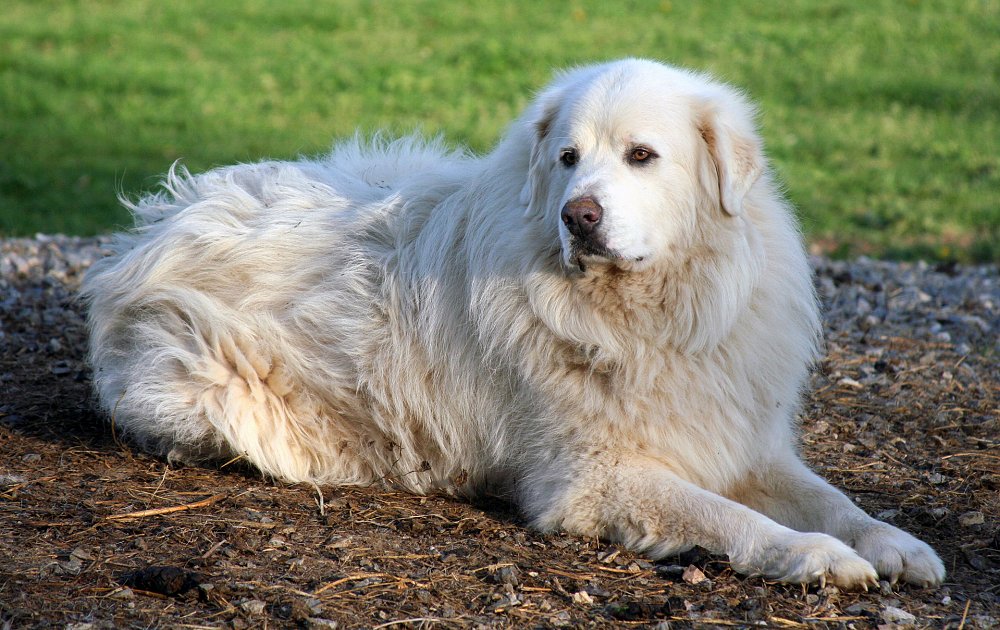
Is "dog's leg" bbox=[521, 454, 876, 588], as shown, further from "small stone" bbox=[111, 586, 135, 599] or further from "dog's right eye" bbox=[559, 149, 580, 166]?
"small stone" bbox=[111, 586, 135, 599]

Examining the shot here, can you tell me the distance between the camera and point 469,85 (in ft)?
54.6

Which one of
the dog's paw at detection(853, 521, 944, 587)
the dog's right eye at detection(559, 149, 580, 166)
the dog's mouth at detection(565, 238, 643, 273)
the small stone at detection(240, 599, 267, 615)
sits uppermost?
the dog's right eye at detection(559, 149, 580, 166)

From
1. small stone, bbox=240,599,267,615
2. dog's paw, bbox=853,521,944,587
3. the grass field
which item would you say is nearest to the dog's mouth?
dog's paw, bbox=853,521,944,587

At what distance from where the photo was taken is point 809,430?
533cm

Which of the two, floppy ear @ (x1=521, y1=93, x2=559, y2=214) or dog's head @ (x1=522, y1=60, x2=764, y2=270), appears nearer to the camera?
dog's head @ (x1=522, y1=60, x2=764, y2=270)

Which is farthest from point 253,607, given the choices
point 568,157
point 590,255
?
point 568,157

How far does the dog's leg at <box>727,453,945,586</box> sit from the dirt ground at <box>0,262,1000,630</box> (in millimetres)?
97

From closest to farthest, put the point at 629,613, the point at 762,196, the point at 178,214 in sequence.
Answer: the point at 629,613
the point at 762,196
the point at 178,214

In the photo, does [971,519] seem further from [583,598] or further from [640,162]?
[640,162]

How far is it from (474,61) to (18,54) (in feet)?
24.1

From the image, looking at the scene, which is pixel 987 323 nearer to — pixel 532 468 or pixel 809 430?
pixel 809 430

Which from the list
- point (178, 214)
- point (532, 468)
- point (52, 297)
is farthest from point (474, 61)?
point (532, 468)

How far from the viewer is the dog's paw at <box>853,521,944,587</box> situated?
3.72m

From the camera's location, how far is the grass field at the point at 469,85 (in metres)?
12.5
